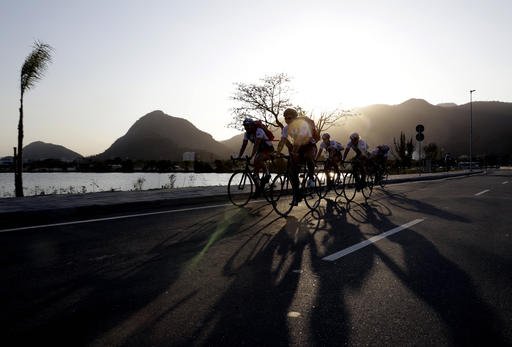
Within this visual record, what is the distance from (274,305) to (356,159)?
1008 cm

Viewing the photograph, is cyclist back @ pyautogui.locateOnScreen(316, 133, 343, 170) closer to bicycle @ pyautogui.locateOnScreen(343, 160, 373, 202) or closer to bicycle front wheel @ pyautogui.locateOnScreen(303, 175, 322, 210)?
bicycle @ pyautogui.locateOnScreen(343, 160, 373, 202)

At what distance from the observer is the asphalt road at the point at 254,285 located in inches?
100

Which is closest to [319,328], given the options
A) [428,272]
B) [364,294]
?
[364,294]

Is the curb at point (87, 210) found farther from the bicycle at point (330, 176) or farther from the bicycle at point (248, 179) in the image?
the bicycle at point (330, 176)

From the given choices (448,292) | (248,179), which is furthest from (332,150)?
(448,292)

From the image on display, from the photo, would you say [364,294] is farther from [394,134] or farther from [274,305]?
[394,134]

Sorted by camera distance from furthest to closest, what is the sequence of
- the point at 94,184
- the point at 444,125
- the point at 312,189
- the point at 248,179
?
the point at 444,125 < the point at 94,184 < the point at 248,179 < the point at 312,189

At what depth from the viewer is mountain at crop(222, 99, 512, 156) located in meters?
135

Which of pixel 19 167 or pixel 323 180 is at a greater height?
pixel 19 167

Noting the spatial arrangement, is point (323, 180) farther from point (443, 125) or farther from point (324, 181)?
point (443, 125)

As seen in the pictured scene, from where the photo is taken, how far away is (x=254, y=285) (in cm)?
354

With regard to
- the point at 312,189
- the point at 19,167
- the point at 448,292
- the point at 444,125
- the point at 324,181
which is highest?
the point at 444,125

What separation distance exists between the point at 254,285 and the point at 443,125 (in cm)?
16456

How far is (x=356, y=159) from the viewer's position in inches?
494
